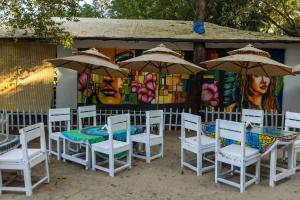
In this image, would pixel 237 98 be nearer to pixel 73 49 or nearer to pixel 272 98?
pixel 272 98

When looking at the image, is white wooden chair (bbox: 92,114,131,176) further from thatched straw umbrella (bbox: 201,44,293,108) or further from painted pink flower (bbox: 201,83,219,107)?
painted pink flower (bbox: 201,83,219,107)

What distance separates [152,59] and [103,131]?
1903 mm

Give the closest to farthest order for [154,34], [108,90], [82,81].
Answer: [154,34]
[82,81]
[108,90]

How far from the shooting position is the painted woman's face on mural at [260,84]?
12.1 m

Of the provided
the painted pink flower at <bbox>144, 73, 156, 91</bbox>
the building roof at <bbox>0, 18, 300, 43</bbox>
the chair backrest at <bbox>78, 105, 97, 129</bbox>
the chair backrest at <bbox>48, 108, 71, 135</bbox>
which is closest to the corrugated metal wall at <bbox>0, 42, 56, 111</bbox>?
the building roof at <bbox>0, 18, 300, 43</bbox>

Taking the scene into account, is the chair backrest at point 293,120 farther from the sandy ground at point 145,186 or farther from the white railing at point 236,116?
the white railing at point 236,116

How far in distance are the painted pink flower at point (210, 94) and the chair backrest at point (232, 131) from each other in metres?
6.32

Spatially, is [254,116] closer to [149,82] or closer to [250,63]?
[250,63]

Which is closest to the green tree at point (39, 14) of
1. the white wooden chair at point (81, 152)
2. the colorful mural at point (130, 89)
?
the white wooden chair at point (81, 152)

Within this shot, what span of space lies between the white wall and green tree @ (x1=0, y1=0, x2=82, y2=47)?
213 centimetres

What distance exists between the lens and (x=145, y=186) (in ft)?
19.9

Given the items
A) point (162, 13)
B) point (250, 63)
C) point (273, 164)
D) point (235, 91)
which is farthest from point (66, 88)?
point (162, 13)

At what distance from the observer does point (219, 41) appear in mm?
11141

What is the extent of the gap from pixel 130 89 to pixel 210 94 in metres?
2.79
